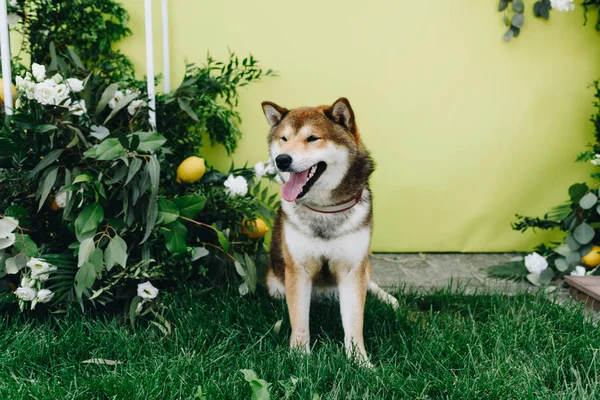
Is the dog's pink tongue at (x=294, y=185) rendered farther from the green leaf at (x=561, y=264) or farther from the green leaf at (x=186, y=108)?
the green leaf at (x=561, y=264)

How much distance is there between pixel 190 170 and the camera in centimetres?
274

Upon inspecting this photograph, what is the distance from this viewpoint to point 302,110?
2.17 m

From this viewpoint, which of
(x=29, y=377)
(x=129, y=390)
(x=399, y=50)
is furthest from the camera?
(x=399, y=50)

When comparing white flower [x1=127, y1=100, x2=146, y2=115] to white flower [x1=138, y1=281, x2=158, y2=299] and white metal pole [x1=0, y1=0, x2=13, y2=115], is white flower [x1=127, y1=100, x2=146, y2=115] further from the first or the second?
white flower [x1=138, y1=281, x2=158, y2=299]

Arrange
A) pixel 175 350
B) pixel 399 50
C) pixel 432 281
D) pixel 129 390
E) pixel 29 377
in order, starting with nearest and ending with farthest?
pixel 129 390 → pixel 29 377 → pixel 175 350 → pixel 432 281 → pixel 399 50

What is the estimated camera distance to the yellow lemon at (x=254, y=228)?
2.78 m

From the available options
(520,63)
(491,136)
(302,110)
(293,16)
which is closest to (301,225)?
(302,110)

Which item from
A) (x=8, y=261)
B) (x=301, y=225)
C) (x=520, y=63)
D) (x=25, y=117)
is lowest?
(x=8, y=261)

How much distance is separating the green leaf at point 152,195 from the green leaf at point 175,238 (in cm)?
9

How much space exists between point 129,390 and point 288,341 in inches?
29.5

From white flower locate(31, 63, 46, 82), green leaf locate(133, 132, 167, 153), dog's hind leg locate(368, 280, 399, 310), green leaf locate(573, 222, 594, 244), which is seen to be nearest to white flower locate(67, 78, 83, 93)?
white flower locate(31, 63, 46, 82)

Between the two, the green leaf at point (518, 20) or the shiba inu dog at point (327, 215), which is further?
the green leaf at point (518, 20)

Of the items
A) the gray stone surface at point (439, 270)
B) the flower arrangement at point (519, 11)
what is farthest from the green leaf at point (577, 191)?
the flower arrangement at point (519, 11)

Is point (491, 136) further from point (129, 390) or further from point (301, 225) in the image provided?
point (129, 390)
